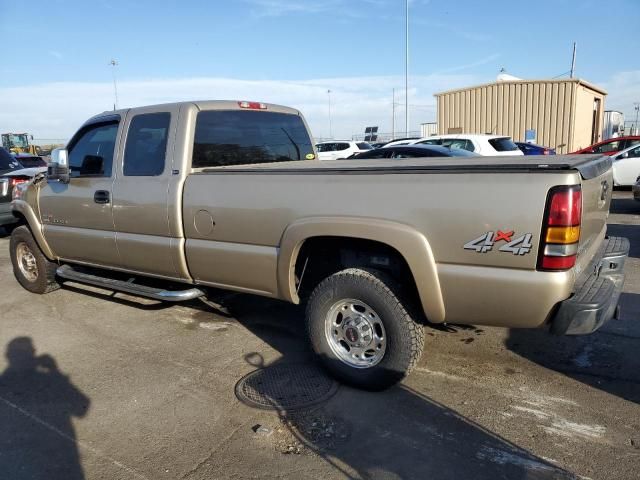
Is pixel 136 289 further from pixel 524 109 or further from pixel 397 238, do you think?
pixel 524 109

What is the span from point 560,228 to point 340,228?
125 cm

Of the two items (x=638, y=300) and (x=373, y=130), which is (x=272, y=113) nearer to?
(x=638, y=300)

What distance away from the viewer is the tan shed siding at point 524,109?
24438 mm

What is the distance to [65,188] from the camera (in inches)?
199

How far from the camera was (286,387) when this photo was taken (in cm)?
358

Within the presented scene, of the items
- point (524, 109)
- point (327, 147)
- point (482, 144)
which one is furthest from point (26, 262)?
point (524, 109)

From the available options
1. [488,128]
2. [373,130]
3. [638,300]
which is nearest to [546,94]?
[488,128]

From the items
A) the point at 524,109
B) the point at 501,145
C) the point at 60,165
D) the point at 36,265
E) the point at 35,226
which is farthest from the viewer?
the point at 524,109

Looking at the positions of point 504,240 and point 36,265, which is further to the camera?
point 36,265

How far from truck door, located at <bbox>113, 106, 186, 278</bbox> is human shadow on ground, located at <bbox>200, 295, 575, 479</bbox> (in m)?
1.50

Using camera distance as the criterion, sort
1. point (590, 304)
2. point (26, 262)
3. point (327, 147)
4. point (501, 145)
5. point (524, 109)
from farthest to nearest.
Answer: point (524, 109) < point (327, 147) < point (501, 145) < point (26, 262) < point (590, 304)

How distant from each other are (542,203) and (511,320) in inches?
28.2

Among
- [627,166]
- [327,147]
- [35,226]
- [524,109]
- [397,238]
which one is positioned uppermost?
[524,109]

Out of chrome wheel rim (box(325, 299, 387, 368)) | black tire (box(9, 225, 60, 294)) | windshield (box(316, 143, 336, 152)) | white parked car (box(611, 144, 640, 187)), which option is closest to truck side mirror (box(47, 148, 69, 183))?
black tire (box(9, 225, 60, 294))
